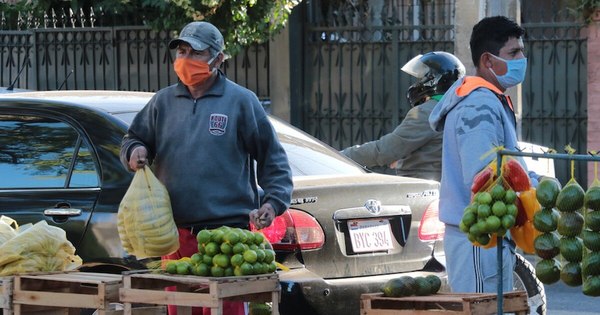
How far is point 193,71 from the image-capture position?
226 inches

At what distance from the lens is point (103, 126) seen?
6.59 meters

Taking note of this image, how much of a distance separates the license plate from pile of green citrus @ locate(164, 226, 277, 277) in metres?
1.22

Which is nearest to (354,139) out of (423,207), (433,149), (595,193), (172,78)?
(172,78)

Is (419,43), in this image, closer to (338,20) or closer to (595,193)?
(338,20)

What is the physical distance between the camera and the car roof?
6766 mm

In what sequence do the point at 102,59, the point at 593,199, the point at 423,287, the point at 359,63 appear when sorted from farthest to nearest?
the point at 102,59 < the point at 359,63 < the point at 423,287 < the point at 593,199

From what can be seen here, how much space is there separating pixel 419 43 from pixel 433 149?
6.10m

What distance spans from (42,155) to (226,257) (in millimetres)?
1984

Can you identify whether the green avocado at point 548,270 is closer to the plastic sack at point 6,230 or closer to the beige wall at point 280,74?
the plastic sack at point 6,230

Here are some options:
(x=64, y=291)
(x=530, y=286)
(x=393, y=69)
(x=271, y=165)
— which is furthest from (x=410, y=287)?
(x=393, y=69)

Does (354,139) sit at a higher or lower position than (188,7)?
lower

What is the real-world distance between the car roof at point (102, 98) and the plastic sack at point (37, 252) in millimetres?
1018

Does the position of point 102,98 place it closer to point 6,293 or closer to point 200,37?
point 200,37

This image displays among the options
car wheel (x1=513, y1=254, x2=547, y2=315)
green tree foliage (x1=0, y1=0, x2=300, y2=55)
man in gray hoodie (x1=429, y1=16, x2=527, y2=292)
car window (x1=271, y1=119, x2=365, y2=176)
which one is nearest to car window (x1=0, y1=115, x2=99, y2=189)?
car window (x1=271, y1=119, x2=365, y2=176)
